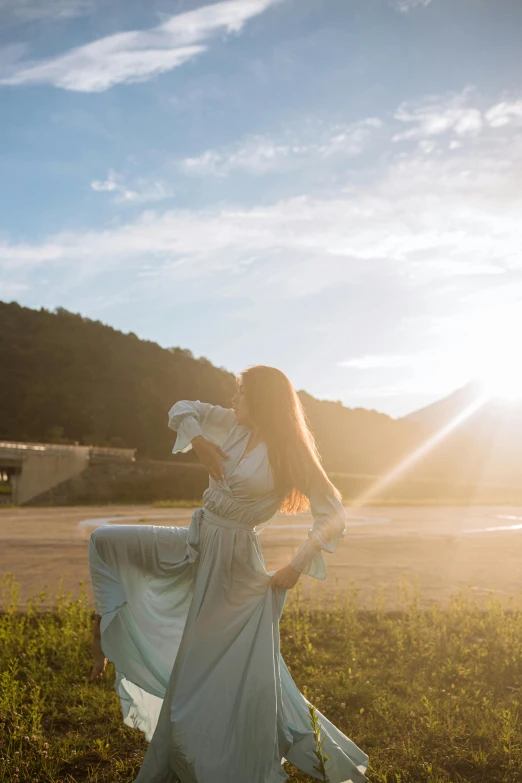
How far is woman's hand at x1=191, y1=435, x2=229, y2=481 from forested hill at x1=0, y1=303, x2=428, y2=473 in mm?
45800

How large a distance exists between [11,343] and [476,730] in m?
64.2

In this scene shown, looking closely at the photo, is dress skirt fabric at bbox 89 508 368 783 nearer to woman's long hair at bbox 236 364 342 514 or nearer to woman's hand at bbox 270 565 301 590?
woman's hand at bbox 270 565 301 590

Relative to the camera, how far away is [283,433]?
3137mm

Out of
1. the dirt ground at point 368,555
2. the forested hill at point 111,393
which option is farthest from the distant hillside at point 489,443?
the dirt ground at point 368,555

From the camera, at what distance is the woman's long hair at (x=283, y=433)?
312cm

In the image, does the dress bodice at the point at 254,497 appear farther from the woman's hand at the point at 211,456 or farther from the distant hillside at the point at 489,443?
the distant hillside at the point at 489,443

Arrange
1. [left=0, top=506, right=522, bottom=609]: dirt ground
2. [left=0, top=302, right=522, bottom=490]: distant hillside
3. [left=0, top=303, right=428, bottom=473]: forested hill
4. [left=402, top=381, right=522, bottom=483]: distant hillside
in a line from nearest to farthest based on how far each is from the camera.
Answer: [left=0, top=506, right=522, bottom=609]: dirt ground < [left=0, top=303, right=428, bottom=473]: forested hill < [left=0, top=302, right=522, bottom=490]: distant hillside < [left=402, top=381, right=522, bottom=483]: distant hillside

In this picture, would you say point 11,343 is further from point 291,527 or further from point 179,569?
point 179,569

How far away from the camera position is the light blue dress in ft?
9.25

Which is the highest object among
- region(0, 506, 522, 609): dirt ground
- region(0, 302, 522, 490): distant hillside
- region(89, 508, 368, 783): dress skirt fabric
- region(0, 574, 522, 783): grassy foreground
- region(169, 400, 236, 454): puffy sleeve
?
region(0, 302, 522, 490): distant hillside

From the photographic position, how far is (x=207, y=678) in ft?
9.47

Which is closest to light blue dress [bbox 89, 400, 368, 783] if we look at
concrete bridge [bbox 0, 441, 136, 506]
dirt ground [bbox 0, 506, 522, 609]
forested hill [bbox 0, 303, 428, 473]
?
dirt ground [bbox 0, 506, 522, 609]

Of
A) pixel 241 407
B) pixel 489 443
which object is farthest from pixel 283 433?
pixel 489 443

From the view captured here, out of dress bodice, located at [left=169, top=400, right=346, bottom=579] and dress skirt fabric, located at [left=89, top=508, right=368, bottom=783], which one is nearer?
dress skirt fabric, located at [left=89, top=508, right=368, bottom=783]
